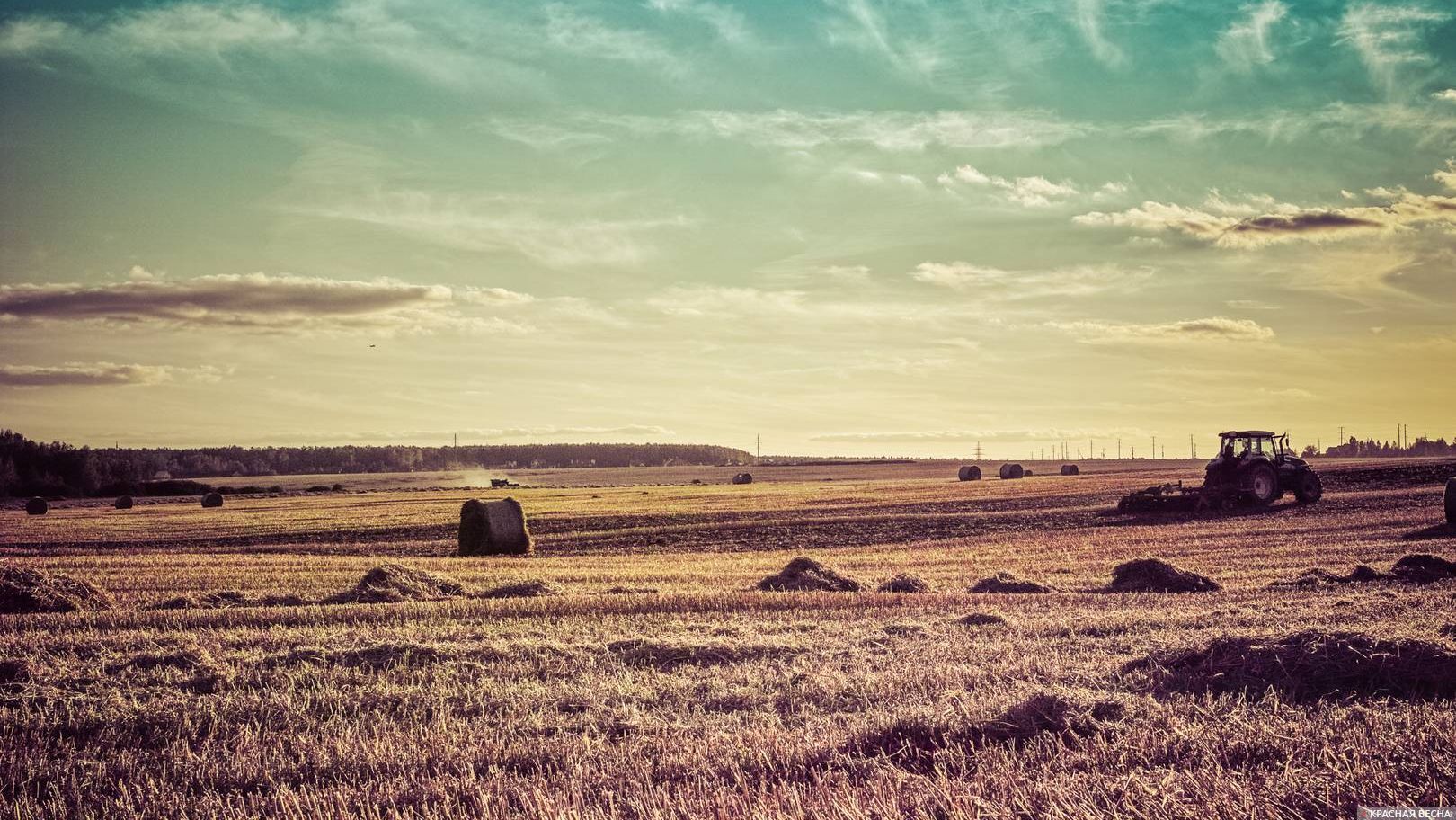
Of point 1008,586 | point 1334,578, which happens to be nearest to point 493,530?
point 1008,586

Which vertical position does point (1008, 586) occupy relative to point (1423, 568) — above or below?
below

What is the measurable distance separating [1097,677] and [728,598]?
27.7ft

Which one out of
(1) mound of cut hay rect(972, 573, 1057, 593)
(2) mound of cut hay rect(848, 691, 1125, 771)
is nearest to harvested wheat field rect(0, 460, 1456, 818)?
(2) mound of cut hay rect(848, 691, 1125, 771)

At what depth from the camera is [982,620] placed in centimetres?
1354

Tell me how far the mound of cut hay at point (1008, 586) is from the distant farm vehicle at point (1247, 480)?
72.9ft

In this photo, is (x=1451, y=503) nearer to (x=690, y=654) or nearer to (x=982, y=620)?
(x=982, y=620)

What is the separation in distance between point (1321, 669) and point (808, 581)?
38.6 feet

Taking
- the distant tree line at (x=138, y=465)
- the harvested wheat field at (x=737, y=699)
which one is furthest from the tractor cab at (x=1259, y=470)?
the distant tree line at (x=138, y=465)

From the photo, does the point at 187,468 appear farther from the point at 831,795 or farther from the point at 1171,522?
the point at 831,795

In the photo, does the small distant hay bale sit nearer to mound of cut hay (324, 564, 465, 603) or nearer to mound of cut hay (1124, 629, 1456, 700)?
mound of cut hay (1124, 629, 1456, 700)

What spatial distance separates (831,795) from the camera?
18.3 ft

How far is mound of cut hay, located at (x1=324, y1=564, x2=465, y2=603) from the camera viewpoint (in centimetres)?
1895

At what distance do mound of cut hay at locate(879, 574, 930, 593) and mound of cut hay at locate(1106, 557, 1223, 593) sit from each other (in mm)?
3410

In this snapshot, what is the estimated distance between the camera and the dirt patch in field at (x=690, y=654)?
10.7 meters
